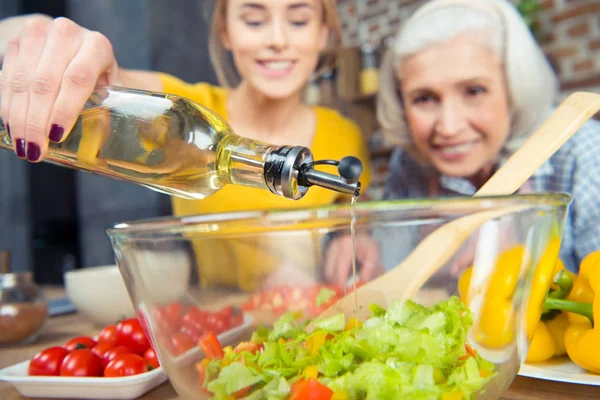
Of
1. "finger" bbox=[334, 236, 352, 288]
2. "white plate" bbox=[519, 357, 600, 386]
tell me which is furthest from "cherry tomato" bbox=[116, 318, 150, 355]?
"white plate" bbox=[519, 357, 600, 386]

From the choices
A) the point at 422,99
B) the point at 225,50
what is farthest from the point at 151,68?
the point at 422,99

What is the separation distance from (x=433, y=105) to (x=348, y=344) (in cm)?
103

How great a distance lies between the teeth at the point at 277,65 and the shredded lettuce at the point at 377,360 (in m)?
0.97

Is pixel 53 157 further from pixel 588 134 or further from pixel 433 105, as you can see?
pixel 588 134

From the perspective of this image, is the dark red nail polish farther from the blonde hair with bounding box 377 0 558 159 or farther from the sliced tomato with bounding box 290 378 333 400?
the blonde hair with bounding box 377 0 558 159

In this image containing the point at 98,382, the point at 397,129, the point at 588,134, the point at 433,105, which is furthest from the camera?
the point at 397,129

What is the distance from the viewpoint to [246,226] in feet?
1.07

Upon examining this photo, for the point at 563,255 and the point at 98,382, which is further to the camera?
the point at 563,255

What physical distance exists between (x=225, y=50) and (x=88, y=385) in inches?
44.2

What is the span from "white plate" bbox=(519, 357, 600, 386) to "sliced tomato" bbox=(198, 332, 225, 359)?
0.26 meters

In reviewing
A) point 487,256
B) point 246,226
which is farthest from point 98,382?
point 487,256

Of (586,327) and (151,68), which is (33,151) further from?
(151,68)

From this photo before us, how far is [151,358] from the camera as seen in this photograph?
0.50 meters

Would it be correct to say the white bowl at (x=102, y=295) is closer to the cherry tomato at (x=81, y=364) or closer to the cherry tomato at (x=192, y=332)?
the cherry tomato at (x=81, y=364)
